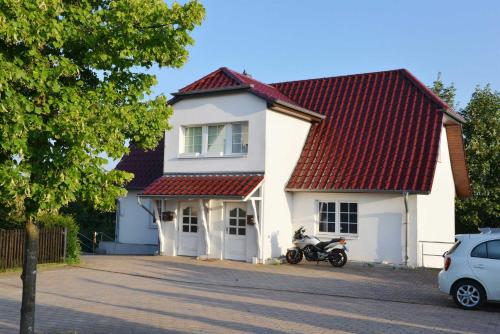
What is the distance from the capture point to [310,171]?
19641mm

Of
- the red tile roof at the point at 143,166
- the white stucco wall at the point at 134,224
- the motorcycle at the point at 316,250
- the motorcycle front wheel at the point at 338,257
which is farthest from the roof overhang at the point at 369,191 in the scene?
the white stucco wall at the point at 134,224

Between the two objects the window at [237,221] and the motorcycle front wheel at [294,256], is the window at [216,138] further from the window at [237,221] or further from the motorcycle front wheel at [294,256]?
the motorcycle front wheel at [294,256]

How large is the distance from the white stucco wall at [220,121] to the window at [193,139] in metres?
0.33

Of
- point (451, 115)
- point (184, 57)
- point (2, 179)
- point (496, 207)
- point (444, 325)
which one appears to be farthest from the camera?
point (496, 207)

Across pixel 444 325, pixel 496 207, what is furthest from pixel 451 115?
pixel 444 325

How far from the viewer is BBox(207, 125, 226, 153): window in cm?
2002

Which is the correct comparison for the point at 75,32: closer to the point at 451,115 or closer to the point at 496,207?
the point at 451,115

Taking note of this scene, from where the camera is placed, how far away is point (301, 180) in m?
19.5

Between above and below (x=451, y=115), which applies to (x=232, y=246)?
below

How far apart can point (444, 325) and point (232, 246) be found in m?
10.7

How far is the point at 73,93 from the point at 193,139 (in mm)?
14255

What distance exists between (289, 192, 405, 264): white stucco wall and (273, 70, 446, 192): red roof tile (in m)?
0.60

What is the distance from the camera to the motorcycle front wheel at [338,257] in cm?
1747

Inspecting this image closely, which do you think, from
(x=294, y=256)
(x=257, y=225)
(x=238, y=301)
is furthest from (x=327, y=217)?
(x=238, y=301)
